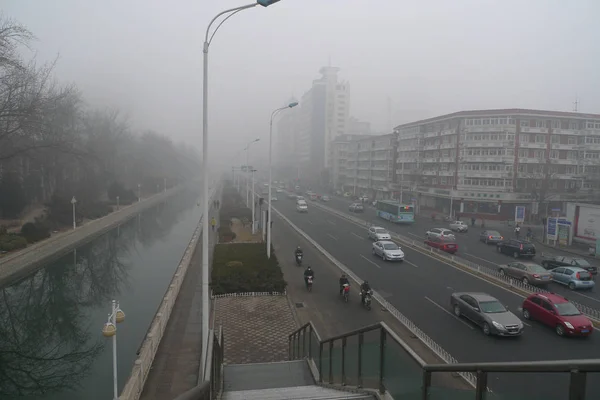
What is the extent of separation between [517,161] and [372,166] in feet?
83.9

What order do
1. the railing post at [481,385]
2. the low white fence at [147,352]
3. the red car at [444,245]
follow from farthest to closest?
the red car at [444,245], the low white fence at [147,352], the railing post at [481,385]

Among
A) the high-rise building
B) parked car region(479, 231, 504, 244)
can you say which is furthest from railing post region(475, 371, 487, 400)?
the high-rise building

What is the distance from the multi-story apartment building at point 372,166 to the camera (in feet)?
198

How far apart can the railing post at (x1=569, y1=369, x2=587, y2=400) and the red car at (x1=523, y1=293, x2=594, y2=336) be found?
34.0 feet

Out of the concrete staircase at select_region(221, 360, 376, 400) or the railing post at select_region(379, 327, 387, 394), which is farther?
the concrete staircase at select_region(221, 360, 376, 400)

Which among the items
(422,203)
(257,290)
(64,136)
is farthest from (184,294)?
(422,203)

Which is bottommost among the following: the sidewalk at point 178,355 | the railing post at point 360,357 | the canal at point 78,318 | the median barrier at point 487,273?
the canal at point 78,318

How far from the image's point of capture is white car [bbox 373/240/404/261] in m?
20.3

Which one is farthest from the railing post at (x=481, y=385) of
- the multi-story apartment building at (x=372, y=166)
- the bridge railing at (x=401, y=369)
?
the multi-story apartment building at (x=372, y=166)

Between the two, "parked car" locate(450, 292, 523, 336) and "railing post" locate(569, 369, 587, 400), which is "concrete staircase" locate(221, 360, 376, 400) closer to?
"railing post" locate(569, 369, 587, 400)

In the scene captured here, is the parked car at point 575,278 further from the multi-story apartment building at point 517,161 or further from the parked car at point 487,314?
the multi-story apartment building at point 517,161

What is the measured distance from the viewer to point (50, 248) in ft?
80.3

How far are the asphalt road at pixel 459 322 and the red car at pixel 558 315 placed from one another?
198 mm

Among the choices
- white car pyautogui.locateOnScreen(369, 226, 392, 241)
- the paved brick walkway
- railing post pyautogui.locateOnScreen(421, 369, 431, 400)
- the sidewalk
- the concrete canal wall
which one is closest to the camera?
railing post pyautogui.locateOnScreen(421, 369, 431, 400)
